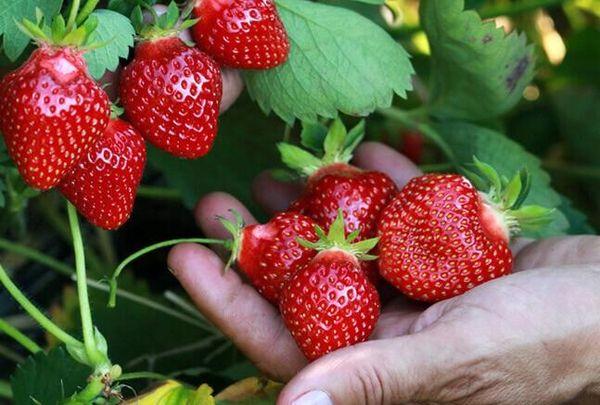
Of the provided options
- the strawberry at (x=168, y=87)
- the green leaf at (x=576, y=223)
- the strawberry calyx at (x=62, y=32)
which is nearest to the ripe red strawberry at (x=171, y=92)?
the strawberry at (x=168, y=87)

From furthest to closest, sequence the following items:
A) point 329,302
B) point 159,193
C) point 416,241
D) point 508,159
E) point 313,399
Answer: point 159,193 < point 508,159 < point 416,241 < point 329,302 < point 313,399

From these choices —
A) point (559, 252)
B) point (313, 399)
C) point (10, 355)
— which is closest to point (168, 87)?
point (313, 399)

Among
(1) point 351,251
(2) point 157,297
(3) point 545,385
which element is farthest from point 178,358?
(3) point 545,385

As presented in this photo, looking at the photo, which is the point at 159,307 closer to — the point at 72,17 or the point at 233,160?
the point at 233,160

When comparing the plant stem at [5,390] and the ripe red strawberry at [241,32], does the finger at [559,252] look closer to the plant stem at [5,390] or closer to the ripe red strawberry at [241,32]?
the ripe red strawberry at [241,32]

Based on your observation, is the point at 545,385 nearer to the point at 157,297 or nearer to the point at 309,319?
the point at 309,319

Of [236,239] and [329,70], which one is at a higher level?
[329,70]

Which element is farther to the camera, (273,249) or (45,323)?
(273,249)
